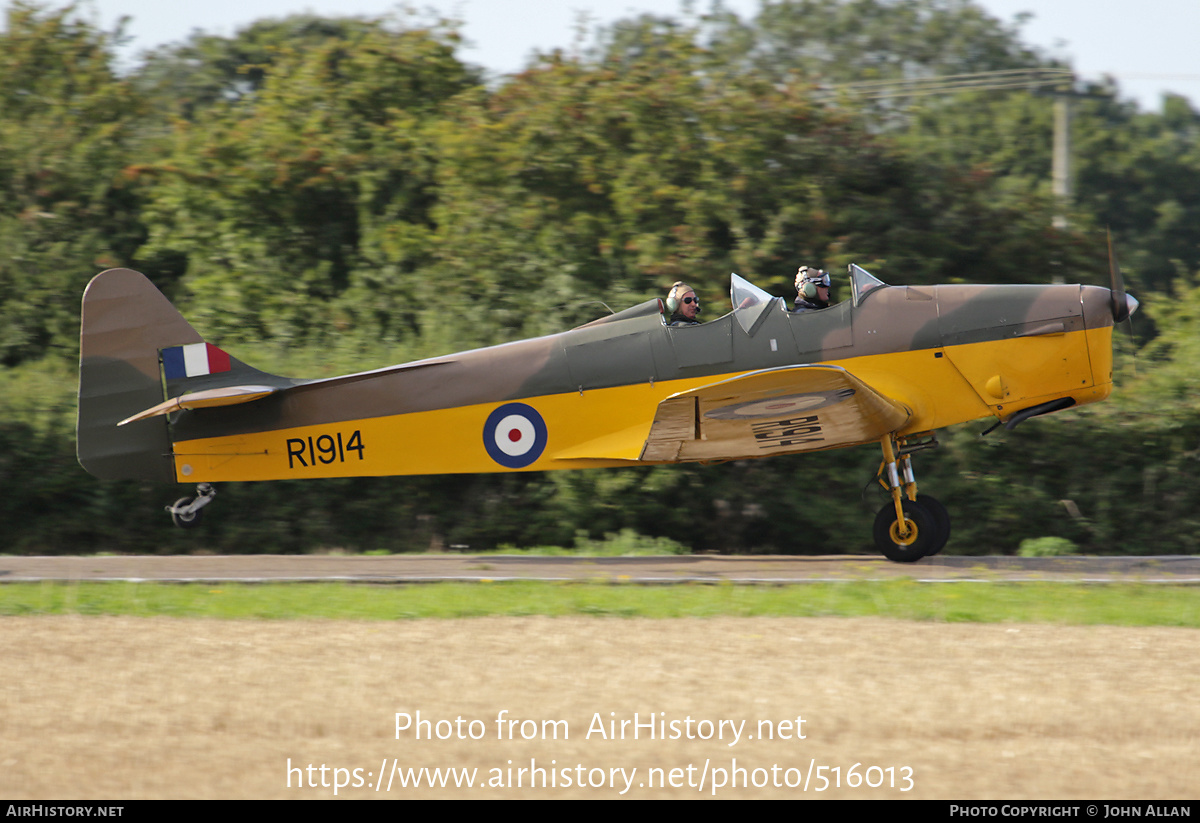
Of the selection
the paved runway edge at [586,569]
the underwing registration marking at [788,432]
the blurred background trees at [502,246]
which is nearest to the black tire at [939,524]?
the paved runway edge at [586,569]

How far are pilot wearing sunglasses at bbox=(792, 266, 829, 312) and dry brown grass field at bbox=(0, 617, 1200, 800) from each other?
3.20 metres

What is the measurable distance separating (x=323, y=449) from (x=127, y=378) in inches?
79.0

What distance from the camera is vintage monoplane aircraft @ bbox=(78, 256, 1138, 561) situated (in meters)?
8.84

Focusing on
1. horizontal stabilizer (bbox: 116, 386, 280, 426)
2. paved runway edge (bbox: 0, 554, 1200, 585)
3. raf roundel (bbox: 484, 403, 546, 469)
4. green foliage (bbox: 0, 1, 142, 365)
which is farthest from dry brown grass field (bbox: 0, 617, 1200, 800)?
green foliage (bbox: 0, 1, 142, 365)

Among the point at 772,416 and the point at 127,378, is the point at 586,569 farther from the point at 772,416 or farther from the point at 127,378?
the point at 127,378

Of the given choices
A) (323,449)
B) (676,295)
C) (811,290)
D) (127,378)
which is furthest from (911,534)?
(127,378)

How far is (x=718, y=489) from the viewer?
1134 centimetres

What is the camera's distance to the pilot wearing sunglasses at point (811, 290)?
9422mm

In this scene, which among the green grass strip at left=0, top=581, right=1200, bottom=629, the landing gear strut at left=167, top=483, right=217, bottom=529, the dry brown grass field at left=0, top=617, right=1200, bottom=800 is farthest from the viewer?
the landing gear strut at left=167, top=483, right=217, bottom=529

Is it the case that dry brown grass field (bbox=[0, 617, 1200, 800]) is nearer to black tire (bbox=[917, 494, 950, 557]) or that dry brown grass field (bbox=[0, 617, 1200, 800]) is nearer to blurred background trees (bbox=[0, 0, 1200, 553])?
black tire (bbox=[917, 494, 950, 557])

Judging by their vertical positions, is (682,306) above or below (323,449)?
above

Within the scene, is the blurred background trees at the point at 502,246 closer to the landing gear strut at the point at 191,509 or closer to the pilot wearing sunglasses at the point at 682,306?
the landing gear strut at the point at 191,509

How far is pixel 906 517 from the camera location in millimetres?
9320

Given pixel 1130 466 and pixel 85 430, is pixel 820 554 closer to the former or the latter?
pixel 1130 466
